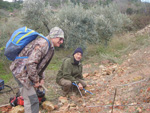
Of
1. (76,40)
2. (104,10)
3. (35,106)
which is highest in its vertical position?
(104,10)

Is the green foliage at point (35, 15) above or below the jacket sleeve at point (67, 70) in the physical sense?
above

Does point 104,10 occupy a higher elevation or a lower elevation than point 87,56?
higher

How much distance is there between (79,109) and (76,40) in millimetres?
7202

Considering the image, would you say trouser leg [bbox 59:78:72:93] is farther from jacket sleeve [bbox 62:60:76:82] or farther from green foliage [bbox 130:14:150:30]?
green foliage [bbox 130:14:150:30]

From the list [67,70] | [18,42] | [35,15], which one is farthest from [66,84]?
[35,15]

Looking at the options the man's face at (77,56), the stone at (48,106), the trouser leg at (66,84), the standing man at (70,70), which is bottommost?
the stone at (48,106)

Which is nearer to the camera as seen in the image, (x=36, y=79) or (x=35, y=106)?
(x=36, y=79)

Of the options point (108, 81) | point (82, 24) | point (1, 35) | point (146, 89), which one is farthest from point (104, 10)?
point (146, 89)

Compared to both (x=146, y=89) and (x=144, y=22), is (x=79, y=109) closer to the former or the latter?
(x=146, y=89)

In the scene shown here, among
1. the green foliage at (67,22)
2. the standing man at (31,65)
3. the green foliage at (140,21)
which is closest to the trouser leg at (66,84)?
the standing man at (31,65)

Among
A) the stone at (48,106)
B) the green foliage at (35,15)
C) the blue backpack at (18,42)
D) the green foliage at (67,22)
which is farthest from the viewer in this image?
the green foliage at (35,15)

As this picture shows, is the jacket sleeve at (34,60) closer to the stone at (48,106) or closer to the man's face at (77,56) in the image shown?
the stone at (48,106)

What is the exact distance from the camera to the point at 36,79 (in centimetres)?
233

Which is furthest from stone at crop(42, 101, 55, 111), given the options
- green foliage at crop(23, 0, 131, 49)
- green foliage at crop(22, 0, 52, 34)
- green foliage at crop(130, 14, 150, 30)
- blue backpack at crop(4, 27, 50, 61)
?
green foliage at crop(130, 14, 150, 30)
